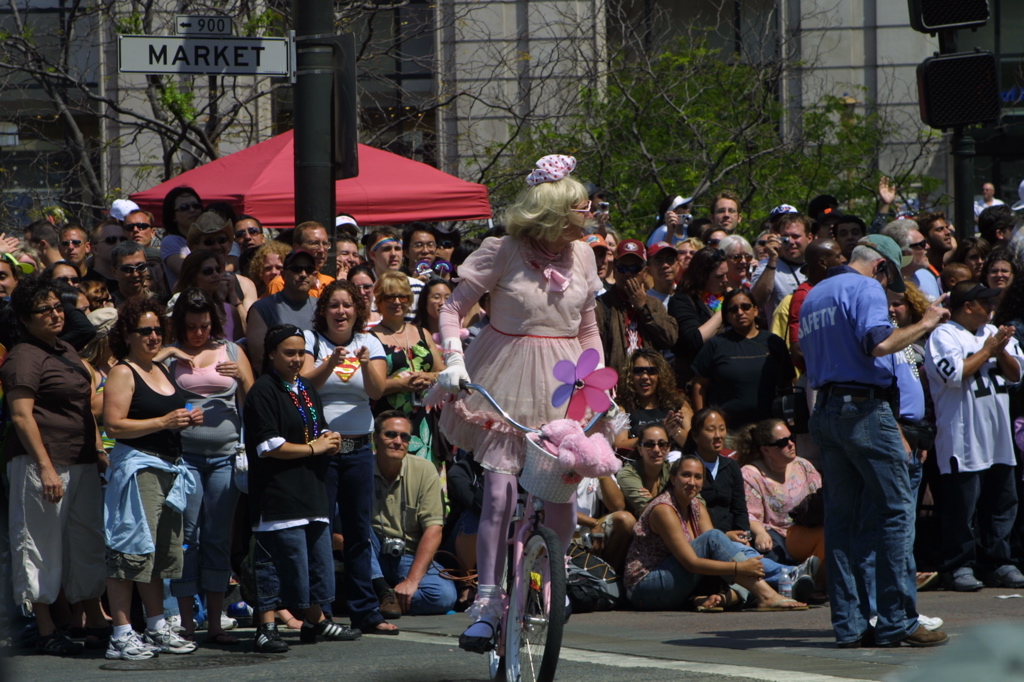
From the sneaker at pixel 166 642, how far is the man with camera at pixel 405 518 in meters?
1.78

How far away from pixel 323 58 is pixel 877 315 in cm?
353

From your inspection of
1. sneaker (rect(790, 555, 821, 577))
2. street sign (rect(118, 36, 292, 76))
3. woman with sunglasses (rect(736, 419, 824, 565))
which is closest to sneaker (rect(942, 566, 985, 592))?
sneaker (rect(790, 555, 821, 577))

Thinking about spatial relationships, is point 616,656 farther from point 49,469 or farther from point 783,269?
point 783,269

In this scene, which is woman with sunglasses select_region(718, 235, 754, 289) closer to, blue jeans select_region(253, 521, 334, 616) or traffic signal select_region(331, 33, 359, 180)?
traffic signal select_region(331, 33, 359, 180)

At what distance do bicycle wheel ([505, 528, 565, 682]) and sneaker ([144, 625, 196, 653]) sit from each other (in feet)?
8.34

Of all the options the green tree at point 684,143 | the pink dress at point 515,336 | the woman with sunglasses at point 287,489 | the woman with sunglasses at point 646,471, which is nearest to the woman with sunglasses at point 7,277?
the woman with sunglasses at point 287,489

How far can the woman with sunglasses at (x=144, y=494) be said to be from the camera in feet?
24.7

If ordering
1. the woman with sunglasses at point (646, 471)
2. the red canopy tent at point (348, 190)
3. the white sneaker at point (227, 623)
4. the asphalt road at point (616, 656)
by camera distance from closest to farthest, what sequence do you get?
1. the asphalt road at point (616, 656)
2. the white sneaker at point (227, 623)
3. the woman with sunglasses at point (646, 471)
4. the red canopy tent at point (348, 190)

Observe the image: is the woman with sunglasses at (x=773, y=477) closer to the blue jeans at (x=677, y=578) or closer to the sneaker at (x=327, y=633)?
the blue jeans at (x=677, y=578)

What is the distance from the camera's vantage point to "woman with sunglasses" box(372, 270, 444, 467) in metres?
9.43

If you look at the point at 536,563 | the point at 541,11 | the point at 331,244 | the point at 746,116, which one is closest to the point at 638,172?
the point at 746,116

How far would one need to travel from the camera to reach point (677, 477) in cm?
923

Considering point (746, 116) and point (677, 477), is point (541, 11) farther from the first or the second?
point (677, 477)

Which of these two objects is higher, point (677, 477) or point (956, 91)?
point (956, 91)
